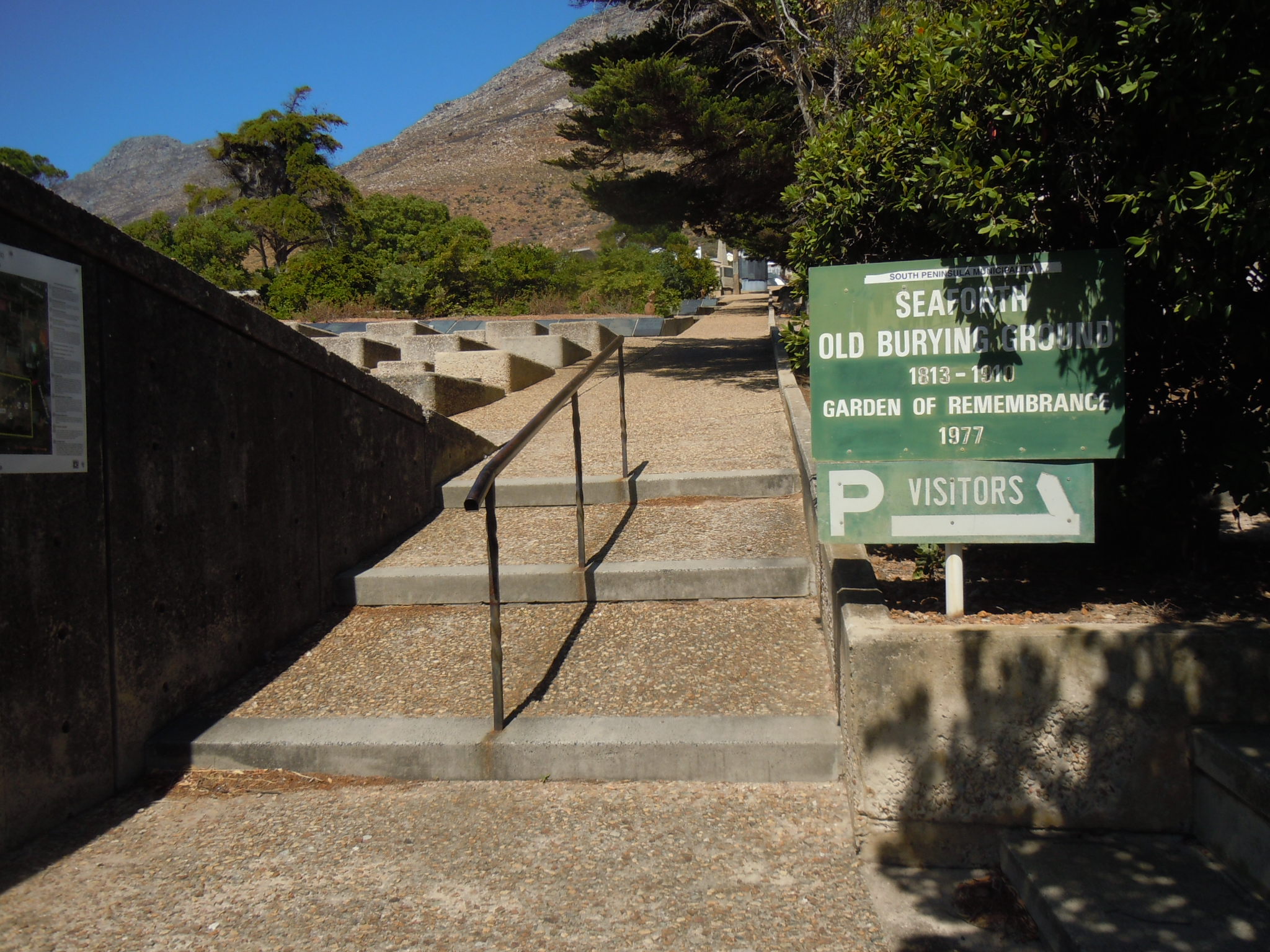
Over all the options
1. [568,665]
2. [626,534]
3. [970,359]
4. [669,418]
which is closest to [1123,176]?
[970,359]

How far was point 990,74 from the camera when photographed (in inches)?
135

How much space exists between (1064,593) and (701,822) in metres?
1.85

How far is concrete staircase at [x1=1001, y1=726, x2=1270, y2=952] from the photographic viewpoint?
8.16 ft

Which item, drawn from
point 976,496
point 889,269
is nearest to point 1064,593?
point 976,496

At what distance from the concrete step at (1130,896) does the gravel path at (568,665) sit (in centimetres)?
106

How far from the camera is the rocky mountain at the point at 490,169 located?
8925 centimetres

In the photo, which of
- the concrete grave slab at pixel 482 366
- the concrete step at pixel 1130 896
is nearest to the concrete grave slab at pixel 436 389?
the concrete grave slab at pixel 482 366

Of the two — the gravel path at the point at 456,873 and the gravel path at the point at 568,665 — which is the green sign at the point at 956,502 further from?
the gravel path at the point at 456,873

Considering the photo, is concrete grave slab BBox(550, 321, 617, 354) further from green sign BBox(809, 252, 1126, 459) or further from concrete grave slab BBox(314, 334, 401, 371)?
green sign BBox(809, 252, 1126, 459)

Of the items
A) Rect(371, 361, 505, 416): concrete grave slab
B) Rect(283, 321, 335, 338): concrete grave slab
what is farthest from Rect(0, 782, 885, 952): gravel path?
Rect(283, 321, 335, 338): concrete grave slab

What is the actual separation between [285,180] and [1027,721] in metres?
52.9

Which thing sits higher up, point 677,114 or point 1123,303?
point 677,114

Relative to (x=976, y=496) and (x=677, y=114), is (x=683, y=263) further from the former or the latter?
(x=976, y=496)

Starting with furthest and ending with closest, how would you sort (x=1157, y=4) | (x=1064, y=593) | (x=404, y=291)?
(x=404, y=291)
(x=1064, y=593)
(x=1157, y=4)
